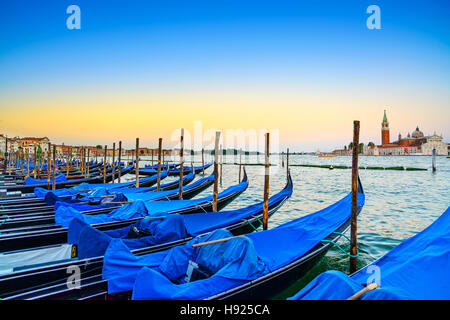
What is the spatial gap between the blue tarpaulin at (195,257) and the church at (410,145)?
116 metres

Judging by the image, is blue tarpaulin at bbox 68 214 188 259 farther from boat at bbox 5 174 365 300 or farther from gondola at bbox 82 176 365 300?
gondola at bbox 82 176 365 300

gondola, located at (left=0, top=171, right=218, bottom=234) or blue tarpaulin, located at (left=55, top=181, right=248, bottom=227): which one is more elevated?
blue tarpaulin, located at (left=55, top=181, right=248, bottom=227)

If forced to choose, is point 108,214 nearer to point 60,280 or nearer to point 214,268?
point 60,280

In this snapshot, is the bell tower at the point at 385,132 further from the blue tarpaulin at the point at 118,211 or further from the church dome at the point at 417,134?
the blue tarpaulin at the point at 118,211

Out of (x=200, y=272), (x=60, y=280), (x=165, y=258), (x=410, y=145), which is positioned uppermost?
(x=410, y=145)

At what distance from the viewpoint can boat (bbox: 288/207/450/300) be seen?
188cm

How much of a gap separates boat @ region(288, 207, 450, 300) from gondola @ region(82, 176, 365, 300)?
2.59ft

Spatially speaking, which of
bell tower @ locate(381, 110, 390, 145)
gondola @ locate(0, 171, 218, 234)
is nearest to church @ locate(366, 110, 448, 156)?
bell tower @ locate(381, 110, 390, 145)

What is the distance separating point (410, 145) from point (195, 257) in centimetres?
12592

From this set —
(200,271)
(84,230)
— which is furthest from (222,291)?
(84,230)

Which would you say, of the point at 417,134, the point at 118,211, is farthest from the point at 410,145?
the point at 118,211

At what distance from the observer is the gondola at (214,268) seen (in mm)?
2186

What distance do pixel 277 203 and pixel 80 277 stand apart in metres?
5.51

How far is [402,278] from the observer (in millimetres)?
2430
